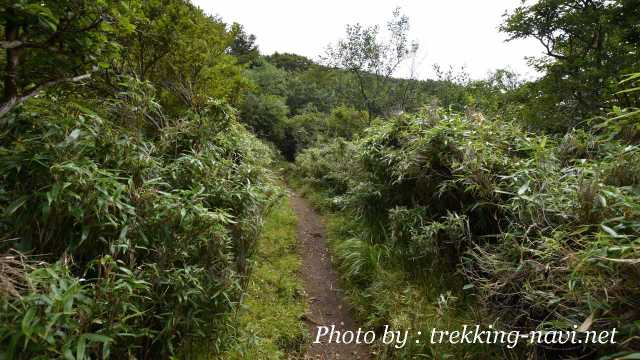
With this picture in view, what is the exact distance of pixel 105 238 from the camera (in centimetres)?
219

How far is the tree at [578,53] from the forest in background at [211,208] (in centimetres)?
7

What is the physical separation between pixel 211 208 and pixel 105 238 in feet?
3.46

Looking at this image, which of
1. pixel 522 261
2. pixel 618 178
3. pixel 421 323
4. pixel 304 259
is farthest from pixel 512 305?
pixel 304 259

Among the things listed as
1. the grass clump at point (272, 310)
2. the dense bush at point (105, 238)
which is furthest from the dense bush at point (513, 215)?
the dense bush at point (105, 238)

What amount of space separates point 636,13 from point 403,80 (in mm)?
8812

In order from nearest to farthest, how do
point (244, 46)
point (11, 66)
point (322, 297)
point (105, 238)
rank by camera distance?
point (11, 66), point (105, 238), point (322, 297), point (244, 46)

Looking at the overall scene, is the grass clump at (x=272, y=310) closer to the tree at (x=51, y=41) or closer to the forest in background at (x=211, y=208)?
the forest in background at (x=211, y=208)

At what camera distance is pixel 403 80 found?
1459 centimetres

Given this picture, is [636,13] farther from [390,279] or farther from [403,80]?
[403,80]

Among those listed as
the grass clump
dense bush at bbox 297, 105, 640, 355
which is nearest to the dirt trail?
the grass clump

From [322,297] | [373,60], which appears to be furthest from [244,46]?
[322,297]

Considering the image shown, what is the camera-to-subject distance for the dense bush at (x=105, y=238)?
1562 mm

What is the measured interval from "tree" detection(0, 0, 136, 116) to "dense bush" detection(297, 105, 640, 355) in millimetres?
3412

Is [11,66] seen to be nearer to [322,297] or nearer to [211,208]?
[211,208]
